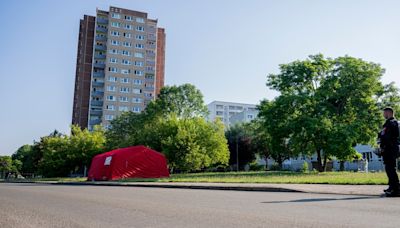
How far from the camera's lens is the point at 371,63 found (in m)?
32.0

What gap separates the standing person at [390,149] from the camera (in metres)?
7.73

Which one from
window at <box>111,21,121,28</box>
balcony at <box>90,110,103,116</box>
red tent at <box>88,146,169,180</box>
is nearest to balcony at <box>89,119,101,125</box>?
balcony at <box>90,110,103,116</box>

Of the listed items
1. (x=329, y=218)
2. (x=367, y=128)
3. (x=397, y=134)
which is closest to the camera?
(x=329, y=218)

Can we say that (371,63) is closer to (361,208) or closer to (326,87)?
(326,87)

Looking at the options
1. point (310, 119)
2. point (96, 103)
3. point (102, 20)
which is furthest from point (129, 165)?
point (102, 20)

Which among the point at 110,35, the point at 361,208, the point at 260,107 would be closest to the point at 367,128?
the point at 260,107

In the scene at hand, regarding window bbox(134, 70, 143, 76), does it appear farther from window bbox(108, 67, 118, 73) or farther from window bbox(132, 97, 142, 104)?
window bbox(132, 97, 142, 104)

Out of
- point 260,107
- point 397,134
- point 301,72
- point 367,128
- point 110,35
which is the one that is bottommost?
point 397,134

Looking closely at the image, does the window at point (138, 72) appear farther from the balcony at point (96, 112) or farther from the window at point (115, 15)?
the window at point (115, 15)

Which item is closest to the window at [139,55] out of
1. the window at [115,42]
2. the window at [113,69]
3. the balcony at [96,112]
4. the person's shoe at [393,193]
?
the window at [115,42]

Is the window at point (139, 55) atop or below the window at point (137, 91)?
atop

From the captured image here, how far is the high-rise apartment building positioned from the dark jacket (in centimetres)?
8114

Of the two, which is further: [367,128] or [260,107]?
[260,107]

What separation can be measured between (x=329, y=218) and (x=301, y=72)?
1113 inches
